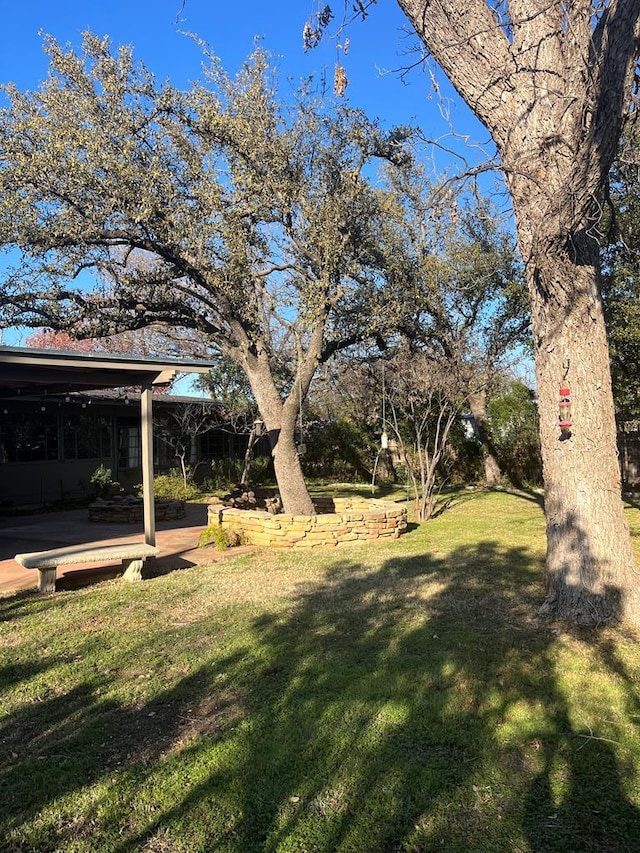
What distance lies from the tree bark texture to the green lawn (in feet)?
1.94

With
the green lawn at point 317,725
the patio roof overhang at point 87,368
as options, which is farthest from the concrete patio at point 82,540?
the patio roof overhang at point 87,368

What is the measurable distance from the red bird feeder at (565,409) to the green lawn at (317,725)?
1533 mm

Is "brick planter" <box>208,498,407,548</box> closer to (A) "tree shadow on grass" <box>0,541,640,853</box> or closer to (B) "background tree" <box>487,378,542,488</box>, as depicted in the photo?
(A) "tree shadow on grass" <box>0,541,640,853</box>

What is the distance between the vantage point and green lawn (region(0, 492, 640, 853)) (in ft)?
8.65

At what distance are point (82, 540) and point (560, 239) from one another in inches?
333

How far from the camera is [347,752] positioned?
322cm

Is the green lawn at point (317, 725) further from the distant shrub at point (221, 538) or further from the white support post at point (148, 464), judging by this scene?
the distant shrub at point (221, 538)

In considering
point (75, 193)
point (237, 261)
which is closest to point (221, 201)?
point (237, 261)

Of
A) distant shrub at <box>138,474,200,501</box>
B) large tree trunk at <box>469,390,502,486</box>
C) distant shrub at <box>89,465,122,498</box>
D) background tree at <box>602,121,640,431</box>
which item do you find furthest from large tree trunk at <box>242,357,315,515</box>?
large tree trunk at <box>469,390,502,486</box>

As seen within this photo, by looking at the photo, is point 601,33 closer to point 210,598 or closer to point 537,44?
point 537,44

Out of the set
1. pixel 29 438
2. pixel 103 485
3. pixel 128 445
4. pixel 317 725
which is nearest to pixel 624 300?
pixel 317 725

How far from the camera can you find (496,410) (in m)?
18.5

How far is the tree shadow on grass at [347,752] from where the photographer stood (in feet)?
8.55

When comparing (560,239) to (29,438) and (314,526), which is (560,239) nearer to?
(314,526)
